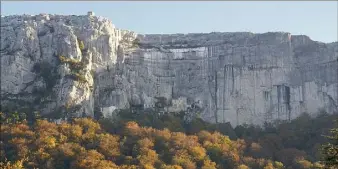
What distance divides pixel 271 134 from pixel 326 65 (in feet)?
37.9

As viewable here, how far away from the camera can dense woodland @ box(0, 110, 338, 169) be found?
5738cm

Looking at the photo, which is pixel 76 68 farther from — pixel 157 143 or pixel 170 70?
pixel 157 143

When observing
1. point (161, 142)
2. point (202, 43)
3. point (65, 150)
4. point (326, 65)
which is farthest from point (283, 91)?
point (65, 150)

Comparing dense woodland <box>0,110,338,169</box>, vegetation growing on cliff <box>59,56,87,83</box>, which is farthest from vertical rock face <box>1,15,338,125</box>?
dense woodland <box>0,110,338,169</box>

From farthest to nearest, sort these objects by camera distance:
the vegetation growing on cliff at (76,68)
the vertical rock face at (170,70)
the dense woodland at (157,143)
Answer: the vertical rock face at (170,70) → the vegetation growing on cliff at (76,68) → the dense woodland at (157,143)

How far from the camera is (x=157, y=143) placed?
63656 mm

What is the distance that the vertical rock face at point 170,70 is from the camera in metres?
69.8

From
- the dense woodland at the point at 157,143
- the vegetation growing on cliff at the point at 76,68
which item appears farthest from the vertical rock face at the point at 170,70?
the dense woodland at the point at 157,143

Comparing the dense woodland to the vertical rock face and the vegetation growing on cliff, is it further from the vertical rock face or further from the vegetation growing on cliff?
the vegetation growing on cliff

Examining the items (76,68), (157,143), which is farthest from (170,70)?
(157,143)

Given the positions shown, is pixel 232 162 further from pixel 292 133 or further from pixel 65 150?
pixel 65 150

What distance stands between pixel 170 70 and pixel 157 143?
51.1 feet

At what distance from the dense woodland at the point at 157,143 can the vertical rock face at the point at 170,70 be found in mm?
2410

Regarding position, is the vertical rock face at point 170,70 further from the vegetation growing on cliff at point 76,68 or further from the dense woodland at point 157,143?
the dense woodland at point 157,143
